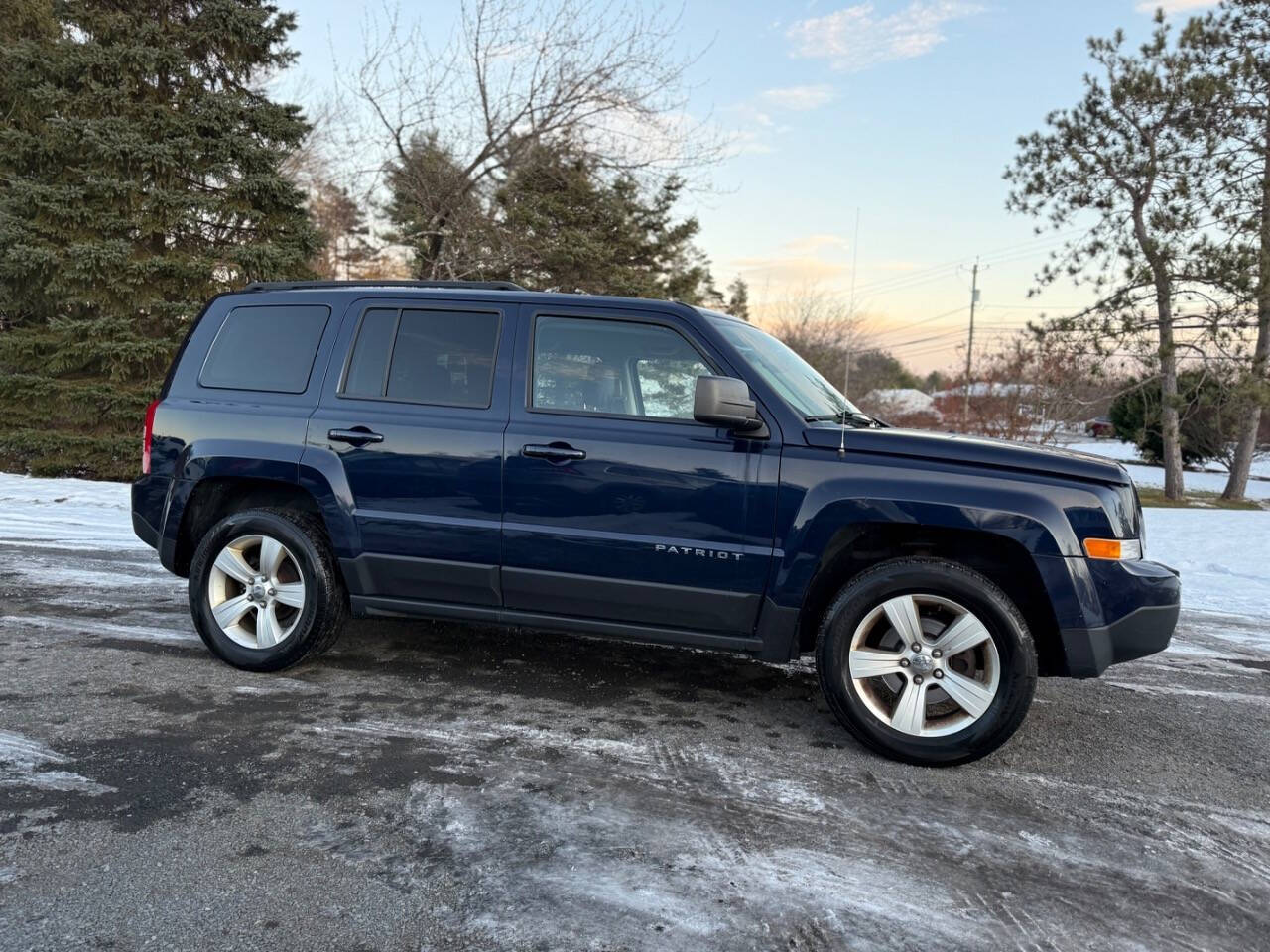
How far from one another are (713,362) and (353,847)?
2.38 m

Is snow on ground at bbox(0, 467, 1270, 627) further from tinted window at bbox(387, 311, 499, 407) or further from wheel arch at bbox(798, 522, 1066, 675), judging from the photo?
wheel arch at bbox(798, 522, 1066, 675)

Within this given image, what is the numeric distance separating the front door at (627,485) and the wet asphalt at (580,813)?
1.98 feet

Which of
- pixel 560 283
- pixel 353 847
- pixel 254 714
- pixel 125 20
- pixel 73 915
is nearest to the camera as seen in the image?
pixel 73 915

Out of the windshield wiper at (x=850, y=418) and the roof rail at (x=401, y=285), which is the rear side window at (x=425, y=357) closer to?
the roof rail at (x=401, y=285)

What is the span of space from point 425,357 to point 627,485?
1.27 m

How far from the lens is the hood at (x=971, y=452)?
3451mm

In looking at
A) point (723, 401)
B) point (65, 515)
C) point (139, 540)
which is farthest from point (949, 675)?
point (65, 515)

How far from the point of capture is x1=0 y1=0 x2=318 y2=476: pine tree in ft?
41.3

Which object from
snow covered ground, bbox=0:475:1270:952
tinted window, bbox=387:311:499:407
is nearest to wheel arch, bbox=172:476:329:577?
snow covered ground, bbox=0:475:1270:952

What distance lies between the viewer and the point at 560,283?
63.5 feet

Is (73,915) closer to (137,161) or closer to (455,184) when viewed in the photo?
(137,161)

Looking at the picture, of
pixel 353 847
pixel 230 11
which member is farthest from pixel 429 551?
pixel 230 11

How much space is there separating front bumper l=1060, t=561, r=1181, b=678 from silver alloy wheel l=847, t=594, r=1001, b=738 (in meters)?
0.34

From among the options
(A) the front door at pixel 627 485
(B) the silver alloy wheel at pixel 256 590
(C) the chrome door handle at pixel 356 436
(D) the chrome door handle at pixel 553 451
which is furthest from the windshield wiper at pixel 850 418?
(B) the silver alloy wheel at pixel 256 590
